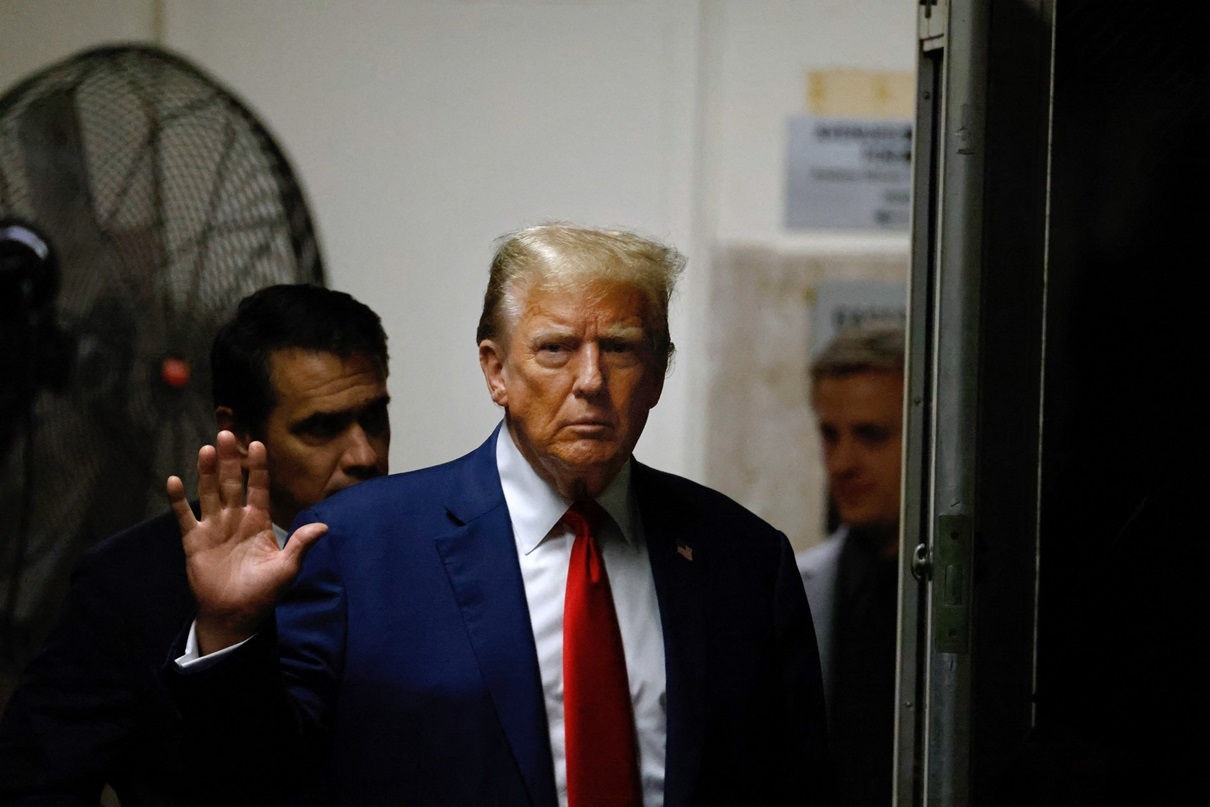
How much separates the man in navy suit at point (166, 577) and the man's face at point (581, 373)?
1.08 feet

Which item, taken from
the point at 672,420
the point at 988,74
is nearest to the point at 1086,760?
the point at 988,74

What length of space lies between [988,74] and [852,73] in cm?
109

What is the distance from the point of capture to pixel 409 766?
146 centimetres

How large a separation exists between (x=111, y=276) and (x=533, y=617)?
734mm

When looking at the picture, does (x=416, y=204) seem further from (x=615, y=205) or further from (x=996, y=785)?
(x=996, y=785)

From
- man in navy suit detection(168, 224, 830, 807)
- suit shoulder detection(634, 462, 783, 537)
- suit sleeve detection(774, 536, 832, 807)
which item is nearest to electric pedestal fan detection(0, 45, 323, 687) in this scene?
man in navy suit detection(168, 224, 830, 807)

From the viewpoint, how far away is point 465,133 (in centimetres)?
257

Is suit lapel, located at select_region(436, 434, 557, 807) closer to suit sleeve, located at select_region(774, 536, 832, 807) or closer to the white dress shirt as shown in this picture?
the white dress shirt

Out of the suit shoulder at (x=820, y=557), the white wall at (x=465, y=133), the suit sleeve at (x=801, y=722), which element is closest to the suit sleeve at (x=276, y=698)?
the suit sleeve at (x=801, y=722)

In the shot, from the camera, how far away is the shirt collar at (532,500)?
1551 mm

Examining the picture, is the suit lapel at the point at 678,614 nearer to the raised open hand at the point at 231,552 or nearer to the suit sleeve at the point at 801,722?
the suit sleeve at the point at 801,722

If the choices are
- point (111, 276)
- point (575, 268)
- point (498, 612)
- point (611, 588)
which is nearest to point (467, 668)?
point (498, 612)

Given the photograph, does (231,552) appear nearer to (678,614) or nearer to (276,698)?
(276,698)

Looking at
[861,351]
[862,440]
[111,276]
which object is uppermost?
[111,276]
